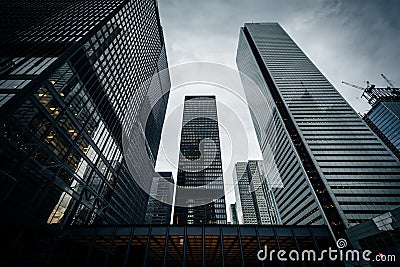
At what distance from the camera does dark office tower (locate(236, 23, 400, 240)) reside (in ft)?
198

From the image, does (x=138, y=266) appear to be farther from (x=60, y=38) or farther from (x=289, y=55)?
(x=289, y=55)

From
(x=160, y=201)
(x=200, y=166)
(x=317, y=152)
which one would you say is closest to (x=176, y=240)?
(x=317, y=152)

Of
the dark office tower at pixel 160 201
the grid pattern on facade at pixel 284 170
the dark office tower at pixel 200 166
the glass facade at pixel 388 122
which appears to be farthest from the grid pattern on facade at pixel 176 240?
the dark office tower at pixel 160 201

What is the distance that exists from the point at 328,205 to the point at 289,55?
9207 cm

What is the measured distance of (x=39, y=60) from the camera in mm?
25297

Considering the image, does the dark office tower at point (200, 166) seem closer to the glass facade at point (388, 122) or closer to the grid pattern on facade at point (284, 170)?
the grid pattern on facade at point (284, 170)

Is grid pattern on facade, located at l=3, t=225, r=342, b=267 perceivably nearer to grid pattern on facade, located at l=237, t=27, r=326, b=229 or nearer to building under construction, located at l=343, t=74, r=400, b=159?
grid pattern on facade, located at l=237, t=27, r=326, b=229

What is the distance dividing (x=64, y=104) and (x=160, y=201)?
165m

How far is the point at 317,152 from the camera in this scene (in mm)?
71188

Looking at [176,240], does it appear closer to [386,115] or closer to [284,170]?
[284,170]

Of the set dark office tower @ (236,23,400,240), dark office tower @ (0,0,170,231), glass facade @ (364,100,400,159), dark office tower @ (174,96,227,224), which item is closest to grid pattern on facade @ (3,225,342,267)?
dark office tower @ (0,0,170,231)

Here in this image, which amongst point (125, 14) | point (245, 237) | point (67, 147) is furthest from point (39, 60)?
point (245, 237)

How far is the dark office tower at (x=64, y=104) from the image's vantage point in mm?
19453

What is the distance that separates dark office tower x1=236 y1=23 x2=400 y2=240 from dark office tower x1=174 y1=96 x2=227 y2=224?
37.2m
